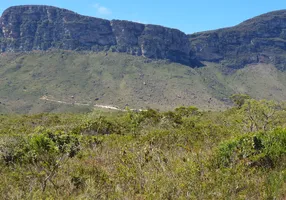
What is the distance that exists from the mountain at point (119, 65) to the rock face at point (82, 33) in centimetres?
55

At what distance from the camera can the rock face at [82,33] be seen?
168m

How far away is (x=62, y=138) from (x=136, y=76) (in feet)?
400

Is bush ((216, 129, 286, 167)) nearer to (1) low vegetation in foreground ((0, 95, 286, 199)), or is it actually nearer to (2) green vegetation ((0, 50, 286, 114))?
(1) low vegetation in foreground ((0, 95, 286, 199))

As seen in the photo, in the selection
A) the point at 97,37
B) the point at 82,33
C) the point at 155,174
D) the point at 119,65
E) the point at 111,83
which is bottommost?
the point at 111,83

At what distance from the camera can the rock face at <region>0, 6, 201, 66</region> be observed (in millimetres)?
167500

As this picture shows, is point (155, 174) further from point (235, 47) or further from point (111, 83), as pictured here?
point (235, 47)

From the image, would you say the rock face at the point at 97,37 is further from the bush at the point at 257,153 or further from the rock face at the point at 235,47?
the bush at the point at 257,153

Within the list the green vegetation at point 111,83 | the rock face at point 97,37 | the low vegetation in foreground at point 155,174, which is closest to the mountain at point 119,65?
the green vegetation at point 111,83

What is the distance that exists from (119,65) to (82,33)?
159 ft

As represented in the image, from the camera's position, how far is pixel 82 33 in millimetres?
174500

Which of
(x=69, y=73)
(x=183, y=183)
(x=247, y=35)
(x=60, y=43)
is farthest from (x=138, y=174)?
(x=247, y=35)

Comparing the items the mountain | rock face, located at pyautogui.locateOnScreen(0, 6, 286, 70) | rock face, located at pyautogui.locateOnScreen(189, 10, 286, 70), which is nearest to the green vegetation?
the mountain

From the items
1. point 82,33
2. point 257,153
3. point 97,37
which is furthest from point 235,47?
point 257,153

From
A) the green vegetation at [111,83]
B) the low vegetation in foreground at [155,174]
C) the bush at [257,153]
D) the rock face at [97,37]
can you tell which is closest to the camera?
the low vegetation in foreground at [155,174]
